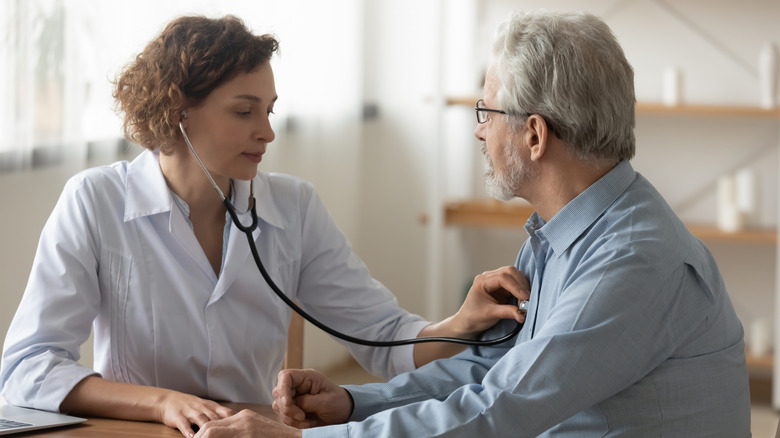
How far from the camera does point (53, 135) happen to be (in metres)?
2.31

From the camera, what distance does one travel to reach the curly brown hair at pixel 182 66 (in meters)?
1.67

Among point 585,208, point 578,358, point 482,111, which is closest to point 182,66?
point 482,111

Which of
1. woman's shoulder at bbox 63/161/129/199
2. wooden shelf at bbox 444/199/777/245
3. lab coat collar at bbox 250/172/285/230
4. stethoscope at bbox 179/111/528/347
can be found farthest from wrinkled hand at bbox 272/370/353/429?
wooden shelf at bbox 444/199/777/245

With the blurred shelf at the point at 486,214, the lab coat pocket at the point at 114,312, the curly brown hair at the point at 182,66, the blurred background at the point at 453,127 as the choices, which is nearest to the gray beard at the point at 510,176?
the curly brown hair at the point at 182,66

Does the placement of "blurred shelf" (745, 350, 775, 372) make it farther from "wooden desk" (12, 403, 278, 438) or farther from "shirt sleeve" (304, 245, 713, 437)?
"wooden desk" (12, 403, 278, 438)

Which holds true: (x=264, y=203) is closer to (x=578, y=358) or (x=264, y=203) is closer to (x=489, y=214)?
(x=578, y=358)

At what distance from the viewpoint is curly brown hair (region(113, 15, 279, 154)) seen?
1.67m

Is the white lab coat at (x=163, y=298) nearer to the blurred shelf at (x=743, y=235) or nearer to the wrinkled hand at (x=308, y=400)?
the wrinkled hand at (x=308, y=400)

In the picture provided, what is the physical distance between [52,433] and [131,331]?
32 centimetres

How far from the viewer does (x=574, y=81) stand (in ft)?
4.34

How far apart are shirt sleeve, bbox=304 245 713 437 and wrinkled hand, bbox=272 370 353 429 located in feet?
0.71

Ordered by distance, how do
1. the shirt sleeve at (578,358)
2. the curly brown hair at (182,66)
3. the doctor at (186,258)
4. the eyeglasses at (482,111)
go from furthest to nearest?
1. the curly brown hair at (182,66)
2. the doctor at (186,258)
3. the eyeglasses at (482,111)
4. the shirt sleeve at (578,358)

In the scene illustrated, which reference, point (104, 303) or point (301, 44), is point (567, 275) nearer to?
point (104, 303)

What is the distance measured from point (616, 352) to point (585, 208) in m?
0.24
